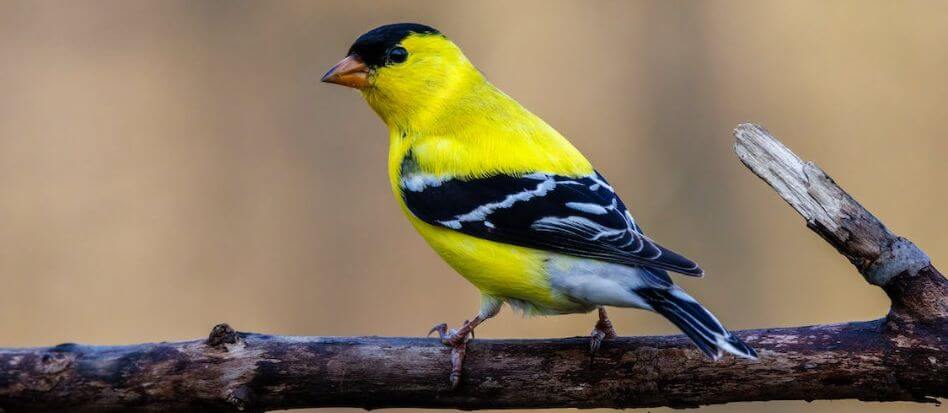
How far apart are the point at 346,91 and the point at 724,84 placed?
218 centimetres

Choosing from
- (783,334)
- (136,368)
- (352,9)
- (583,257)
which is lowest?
(136,368)

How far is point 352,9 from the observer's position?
596cm

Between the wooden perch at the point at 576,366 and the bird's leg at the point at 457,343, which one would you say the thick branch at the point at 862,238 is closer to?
the wooden perch at the point at 576,366

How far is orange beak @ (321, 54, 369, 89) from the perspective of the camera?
3836 mm

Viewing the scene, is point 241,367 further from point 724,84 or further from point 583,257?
point 724,84

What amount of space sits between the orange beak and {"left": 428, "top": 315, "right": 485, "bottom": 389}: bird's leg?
1083 millimetres

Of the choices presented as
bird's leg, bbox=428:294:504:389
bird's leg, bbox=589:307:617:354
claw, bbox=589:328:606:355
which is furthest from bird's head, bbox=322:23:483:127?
claw, bbox=589:328:606:355

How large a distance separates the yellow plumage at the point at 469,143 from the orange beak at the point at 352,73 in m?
0.05

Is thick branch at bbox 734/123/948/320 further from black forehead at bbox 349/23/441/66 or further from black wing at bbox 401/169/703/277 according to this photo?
black forehead at bbox 349/23/441/66

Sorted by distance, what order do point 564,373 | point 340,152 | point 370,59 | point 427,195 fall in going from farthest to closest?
1. point 340,152
2. point 370,59
3. point 427,195
4. point 564,373

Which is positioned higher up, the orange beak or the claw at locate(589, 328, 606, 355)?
the orange beak

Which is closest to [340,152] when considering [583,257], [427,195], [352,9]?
[352,9]

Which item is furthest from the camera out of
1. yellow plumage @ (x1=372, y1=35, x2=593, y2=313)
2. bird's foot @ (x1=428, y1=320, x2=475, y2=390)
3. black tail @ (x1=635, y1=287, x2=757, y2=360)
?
yellow plumage @ (x1=372, y1=35, x2=593, y2=313)

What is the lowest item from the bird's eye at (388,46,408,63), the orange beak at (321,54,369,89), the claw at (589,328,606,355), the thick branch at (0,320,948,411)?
the thick branch at (0,320,948,411)
